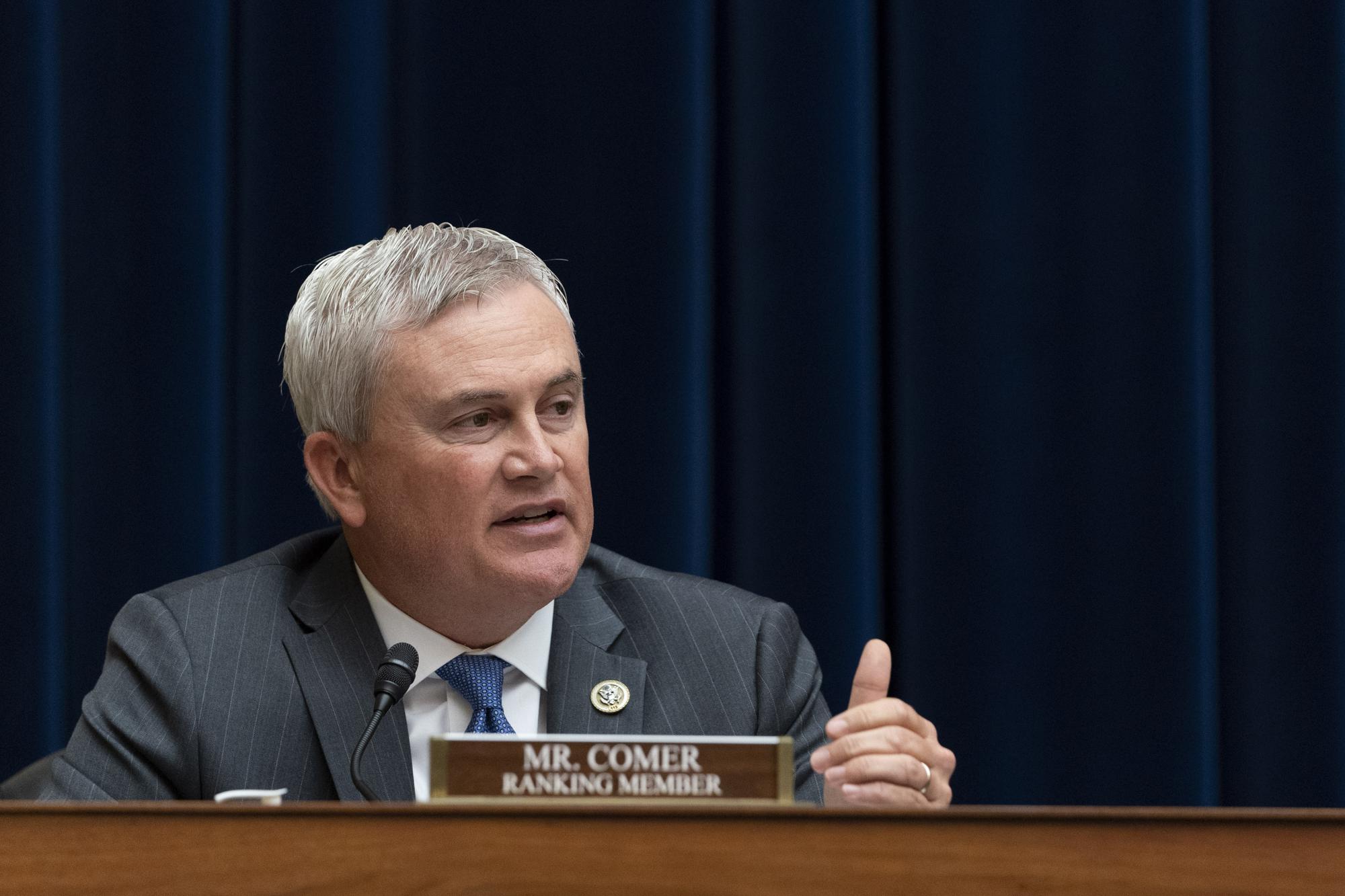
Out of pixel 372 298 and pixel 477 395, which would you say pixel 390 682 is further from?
pixel 372 298

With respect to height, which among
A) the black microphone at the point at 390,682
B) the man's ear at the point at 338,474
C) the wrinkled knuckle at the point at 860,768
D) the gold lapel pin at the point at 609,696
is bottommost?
the gold lapel pin at the point at 609,696

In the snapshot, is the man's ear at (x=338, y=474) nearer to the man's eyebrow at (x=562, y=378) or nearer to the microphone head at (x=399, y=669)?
the man's eyebrow at (x=562, y=378)

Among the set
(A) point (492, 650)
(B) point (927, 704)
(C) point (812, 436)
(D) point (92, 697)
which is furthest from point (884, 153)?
(D) point (92, 697)

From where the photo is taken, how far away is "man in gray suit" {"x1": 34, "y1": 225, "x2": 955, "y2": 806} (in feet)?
5.80

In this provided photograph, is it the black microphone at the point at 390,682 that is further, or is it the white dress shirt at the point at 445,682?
the white dress shirt at the point at 445,682

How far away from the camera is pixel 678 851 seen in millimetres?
961

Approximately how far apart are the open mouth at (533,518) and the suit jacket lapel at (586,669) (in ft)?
0.61

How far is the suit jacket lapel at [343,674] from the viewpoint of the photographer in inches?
68.2

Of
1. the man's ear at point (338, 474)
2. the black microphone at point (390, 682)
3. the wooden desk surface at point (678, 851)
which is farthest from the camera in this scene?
the man's ear at point (338, 474)

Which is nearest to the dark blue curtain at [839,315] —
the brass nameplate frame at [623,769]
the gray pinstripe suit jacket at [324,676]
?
the gray pinstripe suit jacket at [324,676]

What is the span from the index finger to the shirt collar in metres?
0.58

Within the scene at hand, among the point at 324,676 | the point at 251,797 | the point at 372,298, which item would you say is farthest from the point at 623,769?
the point at 372,298

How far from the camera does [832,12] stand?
7.70 ft

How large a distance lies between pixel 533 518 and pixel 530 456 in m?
0.09
